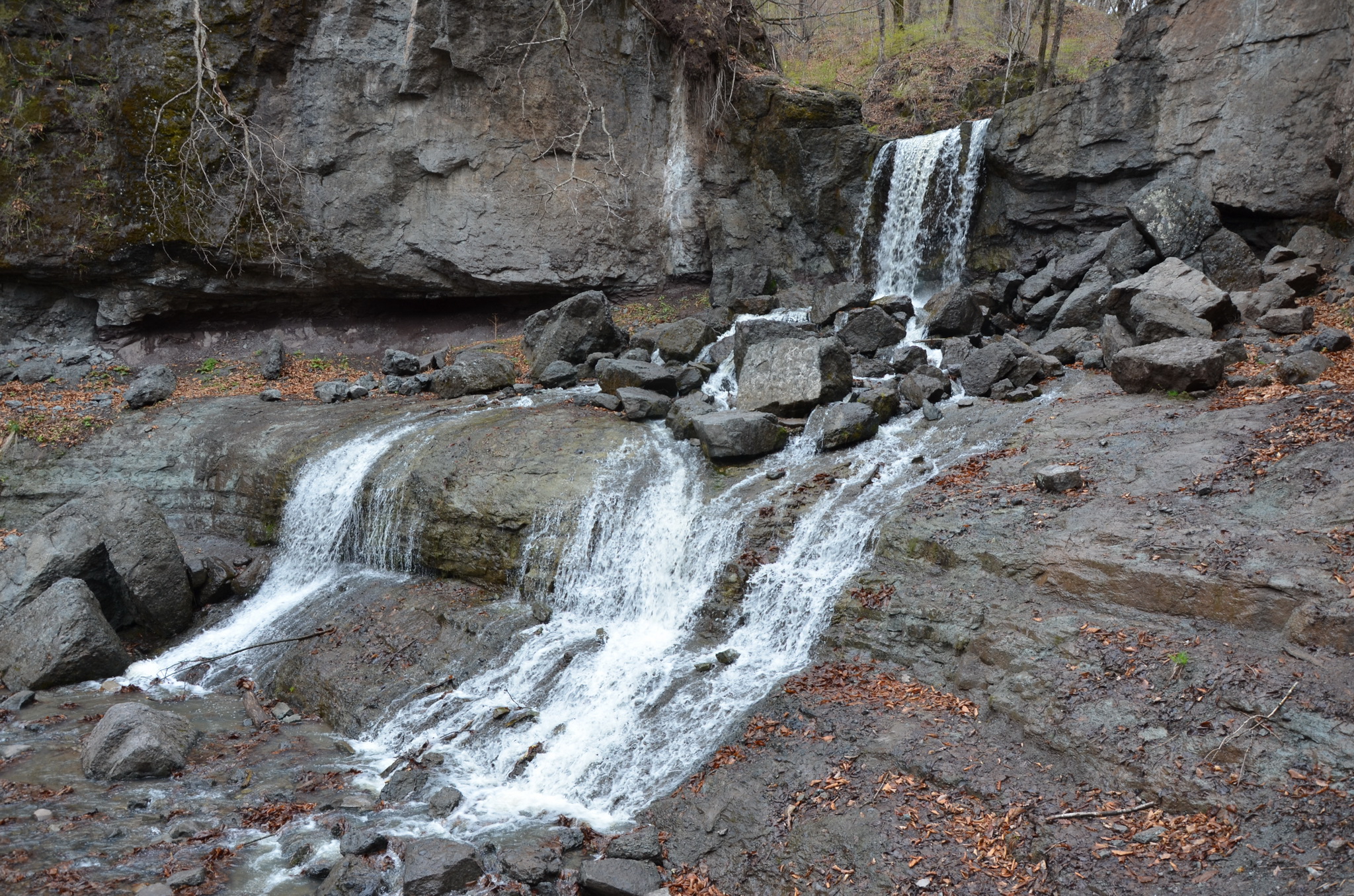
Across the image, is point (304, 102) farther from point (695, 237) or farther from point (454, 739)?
point (454, 739)

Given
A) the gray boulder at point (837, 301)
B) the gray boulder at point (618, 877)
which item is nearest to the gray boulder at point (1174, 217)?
the gray boulder at point (837, 301)

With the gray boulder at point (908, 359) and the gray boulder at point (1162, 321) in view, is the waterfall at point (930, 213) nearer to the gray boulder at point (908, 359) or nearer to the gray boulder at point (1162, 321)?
the gray boulder at point (908, 359)

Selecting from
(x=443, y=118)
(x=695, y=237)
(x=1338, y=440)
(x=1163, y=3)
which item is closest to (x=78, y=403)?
(x=443, y=118)

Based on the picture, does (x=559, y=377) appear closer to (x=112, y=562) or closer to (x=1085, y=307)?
(x=112, y=562)

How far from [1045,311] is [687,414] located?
6161 millimetres

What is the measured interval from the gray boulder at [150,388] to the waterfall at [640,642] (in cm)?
832

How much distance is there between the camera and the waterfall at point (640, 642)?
6.23 meters

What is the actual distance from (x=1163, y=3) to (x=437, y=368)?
1358 cm

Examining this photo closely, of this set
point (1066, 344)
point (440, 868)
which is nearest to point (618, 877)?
point (440, 868)

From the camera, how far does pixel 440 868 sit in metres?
5.04

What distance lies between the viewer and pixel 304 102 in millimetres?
15102

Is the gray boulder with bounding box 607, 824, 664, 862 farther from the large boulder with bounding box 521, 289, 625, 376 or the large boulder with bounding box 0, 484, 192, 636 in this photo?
the large boulder with bounding box 521, 289, 625, 376

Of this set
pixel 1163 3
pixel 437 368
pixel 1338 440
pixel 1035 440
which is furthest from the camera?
pixel 437 368

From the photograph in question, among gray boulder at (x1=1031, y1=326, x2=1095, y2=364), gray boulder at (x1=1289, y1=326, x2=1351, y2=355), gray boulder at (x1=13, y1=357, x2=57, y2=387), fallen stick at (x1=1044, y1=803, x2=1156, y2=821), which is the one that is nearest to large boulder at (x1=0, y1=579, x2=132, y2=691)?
gray boulder at (x1=13, y1=357, x2=57, y2=387)
